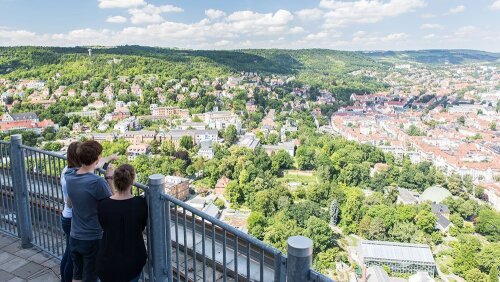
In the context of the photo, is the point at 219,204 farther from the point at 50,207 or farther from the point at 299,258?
the point at 299,258

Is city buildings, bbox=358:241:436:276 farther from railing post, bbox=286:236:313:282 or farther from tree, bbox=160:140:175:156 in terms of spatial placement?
tree, bbox=160:140:175:156

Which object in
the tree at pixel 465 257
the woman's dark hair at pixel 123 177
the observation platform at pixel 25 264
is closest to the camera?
the woman's dark hair at pixel 123 177

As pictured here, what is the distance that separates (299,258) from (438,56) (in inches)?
6692

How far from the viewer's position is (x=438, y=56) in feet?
486

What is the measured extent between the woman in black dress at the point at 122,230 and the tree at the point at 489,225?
→ 2377cm

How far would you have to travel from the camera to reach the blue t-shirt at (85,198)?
5.77ft

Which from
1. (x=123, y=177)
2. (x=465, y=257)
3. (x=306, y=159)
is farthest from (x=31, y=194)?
(x=306, y=159)

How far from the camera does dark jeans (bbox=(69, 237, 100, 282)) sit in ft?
6.22

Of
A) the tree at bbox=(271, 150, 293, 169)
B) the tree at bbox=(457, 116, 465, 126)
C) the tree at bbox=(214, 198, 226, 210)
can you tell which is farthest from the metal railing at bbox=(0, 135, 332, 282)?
the tree at bbox=(457, 116, 465, 126)

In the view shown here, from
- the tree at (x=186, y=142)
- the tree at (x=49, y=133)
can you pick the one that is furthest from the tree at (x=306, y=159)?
the tree at (x=49, y=133)

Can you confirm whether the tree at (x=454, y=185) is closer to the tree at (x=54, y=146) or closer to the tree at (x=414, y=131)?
the tree at (x=414, y=131)

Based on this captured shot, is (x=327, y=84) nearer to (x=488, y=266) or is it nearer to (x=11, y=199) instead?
(x=488, y=266)

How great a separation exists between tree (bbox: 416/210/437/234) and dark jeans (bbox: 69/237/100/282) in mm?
21027

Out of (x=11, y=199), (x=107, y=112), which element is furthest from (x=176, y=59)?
→ (x=11, y=199)
